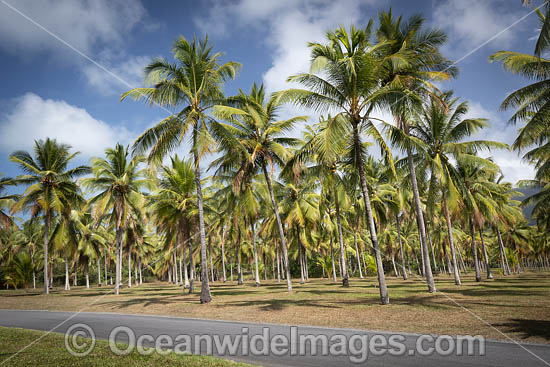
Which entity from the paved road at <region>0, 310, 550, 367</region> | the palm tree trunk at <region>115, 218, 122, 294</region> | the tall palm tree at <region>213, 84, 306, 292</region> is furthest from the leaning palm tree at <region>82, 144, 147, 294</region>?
the paved road at <region>0, 310, 550, 367</region>

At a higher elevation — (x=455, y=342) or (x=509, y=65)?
(x=509, y=65)

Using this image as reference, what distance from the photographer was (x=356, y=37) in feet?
43.6

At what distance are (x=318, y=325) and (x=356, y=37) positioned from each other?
11832 millimetres

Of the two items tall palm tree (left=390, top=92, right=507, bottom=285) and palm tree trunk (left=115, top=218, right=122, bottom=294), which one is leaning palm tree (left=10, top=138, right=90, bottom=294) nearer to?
palm tree trunk (left=115, top=218, right=122, bottom=294)

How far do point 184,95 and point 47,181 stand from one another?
1749cm

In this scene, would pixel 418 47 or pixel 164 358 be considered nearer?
pixel 164 358

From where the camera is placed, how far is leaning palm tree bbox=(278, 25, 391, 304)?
12.8 metres

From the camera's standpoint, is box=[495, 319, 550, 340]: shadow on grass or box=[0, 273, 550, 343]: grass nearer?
box=[495, 319, 550, 340]: shadow on grass

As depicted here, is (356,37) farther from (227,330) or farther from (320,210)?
(320,210)

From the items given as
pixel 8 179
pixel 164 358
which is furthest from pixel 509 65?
pixel 8 179

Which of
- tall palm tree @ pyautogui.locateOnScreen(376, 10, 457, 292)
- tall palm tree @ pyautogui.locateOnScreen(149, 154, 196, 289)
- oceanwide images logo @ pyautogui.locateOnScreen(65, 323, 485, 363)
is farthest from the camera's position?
tall palm tree @ pyautogui.locateOnScreen(149, 154, 196, 289)

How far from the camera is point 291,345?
7312mm

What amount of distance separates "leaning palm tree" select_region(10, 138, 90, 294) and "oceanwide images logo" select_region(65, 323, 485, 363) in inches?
822

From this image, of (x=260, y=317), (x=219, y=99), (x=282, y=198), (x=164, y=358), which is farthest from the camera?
(x=282, y=198)
